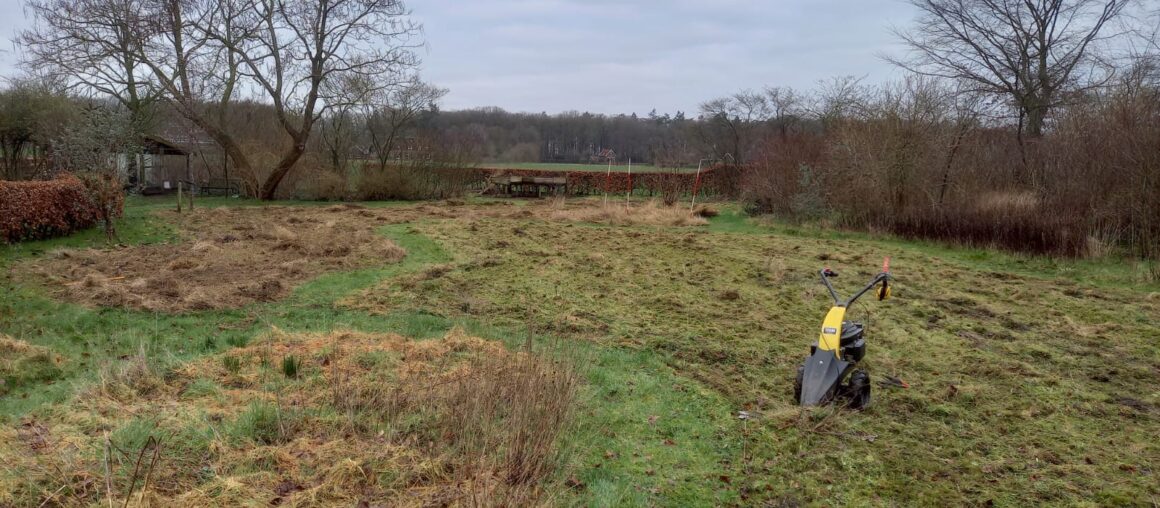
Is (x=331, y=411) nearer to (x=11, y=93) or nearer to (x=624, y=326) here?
(x=624, y=326)

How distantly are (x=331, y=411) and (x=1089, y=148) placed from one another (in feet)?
43.1

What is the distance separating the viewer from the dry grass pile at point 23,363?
15.2ft

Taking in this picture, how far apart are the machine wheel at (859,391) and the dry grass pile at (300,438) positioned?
192cm

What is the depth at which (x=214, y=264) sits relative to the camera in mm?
9148

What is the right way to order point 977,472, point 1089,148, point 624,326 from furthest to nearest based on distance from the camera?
point 1089,148 < point 624,326 < point 977,472

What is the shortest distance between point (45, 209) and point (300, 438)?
10.6 meters

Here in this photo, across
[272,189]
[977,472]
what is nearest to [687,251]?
[977,472]

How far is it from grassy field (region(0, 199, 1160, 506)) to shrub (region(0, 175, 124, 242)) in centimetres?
139

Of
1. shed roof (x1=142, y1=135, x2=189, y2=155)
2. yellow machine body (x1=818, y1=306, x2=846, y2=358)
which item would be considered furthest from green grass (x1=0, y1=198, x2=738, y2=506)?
shed roof (x1=142, y1=135, x2=189, y2=155)

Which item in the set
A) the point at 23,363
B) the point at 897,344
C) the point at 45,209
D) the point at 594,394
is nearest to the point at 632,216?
the point at 897,344

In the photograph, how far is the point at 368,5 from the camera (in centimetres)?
2111

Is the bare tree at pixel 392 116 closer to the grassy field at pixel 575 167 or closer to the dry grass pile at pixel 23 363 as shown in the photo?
the grassy field at pixel 575 167

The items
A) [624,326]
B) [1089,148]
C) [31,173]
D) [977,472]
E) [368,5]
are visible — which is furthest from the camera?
[368,5]

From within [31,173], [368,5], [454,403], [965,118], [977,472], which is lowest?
[977,472]
